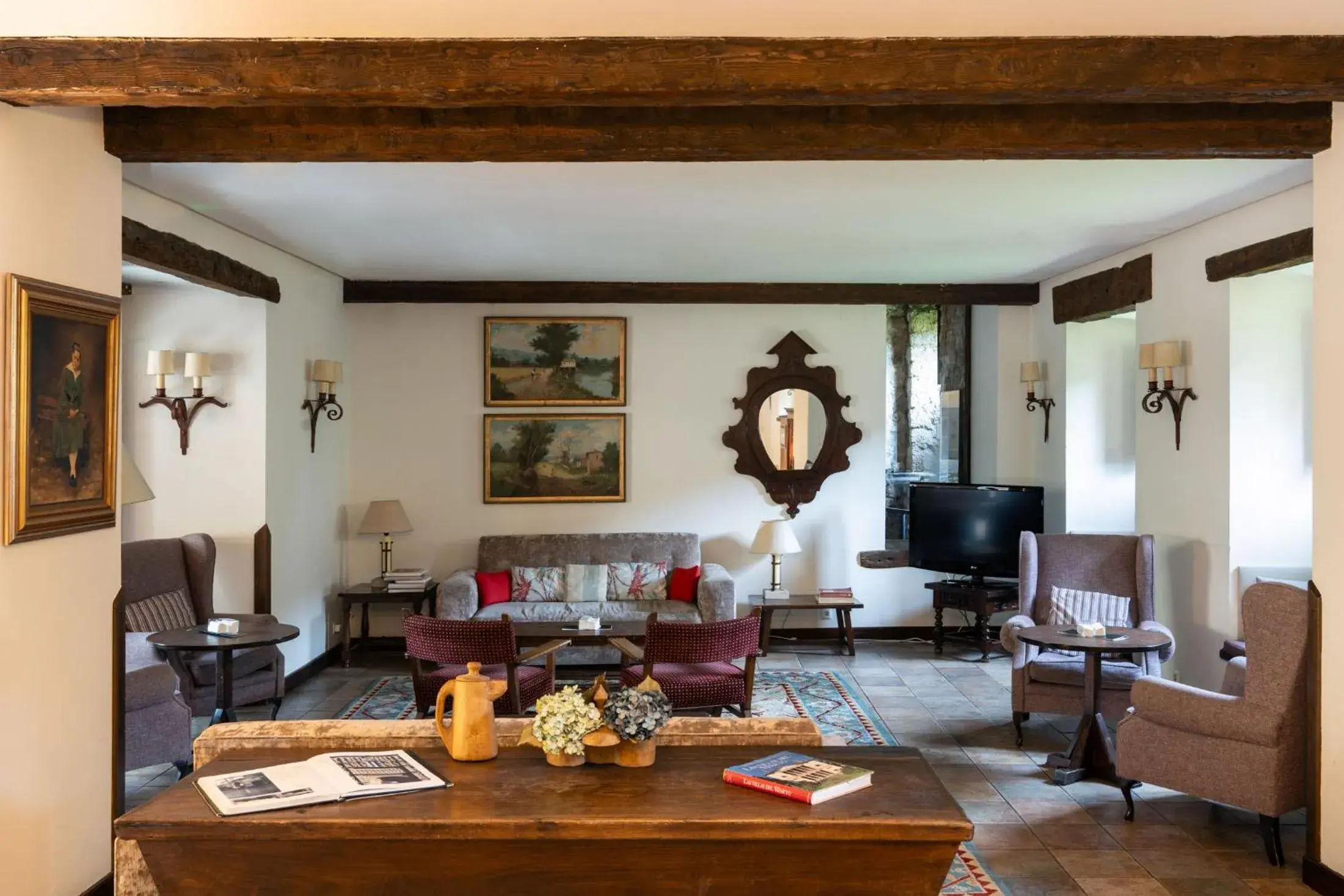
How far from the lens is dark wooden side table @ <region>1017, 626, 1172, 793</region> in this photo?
5.12m

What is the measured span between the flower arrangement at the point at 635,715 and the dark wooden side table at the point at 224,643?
128 inches

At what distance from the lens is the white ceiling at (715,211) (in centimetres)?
490

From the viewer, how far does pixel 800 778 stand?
101 inches

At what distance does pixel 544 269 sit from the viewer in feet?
25.3

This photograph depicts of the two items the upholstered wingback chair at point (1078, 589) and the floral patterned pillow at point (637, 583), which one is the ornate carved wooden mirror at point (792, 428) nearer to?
the floral patterned pillow at point (637, 583)

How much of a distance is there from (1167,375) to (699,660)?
3232 millimetres

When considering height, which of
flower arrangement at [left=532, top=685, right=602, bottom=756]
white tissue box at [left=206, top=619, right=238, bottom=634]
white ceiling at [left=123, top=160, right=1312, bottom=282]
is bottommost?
white tissue box at [left=206, top=619, right=238, bottom=634]

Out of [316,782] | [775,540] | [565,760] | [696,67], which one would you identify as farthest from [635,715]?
[775,540]

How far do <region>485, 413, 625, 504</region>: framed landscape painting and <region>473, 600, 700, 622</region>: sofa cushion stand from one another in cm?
102

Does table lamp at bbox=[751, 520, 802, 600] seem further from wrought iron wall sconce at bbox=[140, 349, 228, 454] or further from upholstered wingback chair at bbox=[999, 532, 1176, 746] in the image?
wrought iron wall sconce at bbox=[140, 349, 228, 454]

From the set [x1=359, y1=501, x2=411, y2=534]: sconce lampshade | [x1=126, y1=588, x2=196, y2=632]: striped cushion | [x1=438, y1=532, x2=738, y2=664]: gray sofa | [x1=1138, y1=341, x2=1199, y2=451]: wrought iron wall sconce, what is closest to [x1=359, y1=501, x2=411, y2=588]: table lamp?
[x1=359, y1=501, x2=411, y2=534]: sconce lampshade

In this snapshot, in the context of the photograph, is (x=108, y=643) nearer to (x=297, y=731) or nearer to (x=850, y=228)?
(x=297, y=731)

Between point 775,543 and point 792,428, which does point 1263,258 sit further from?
point 792,428

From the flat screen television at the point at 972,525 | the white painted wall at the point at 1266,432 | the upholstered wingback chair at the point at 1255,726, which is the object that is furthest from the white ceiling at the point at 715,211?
the upholstered wingback chair at the point at 1255,726
